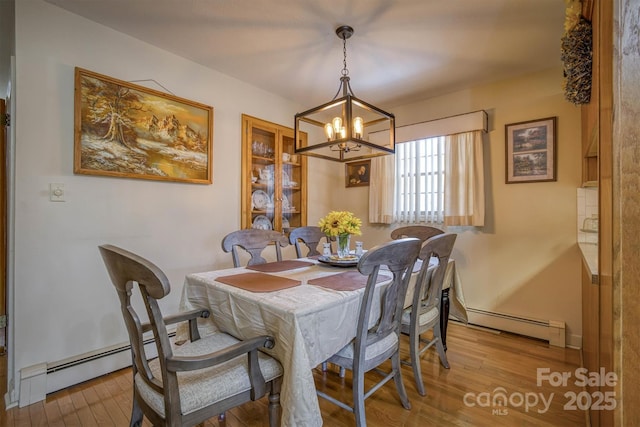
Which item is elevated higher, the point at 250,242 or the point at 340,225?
the point at 340,225

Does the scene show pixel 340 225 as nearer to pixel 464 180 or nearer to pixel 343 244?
A: pixel 343 244

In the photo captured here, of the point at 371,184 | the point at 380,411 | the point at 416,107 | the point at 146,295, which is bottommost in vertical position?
the point at 380,411

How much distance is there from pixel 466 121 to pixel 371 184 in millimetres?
1235

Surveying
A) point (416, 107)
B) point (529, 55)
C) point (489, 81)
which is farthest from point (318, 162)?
point (529, 55)

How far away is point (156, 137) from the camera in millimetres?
2295

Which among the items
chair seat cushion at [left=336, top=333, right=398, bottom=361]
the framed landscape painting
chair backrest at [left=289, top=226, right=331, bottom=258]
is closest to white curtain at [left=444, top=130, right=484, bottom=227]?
chair backrest at [left=289, top=226, right=331, bottom=258]

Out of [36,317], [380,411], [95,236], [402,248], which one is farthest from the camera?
[95,236]

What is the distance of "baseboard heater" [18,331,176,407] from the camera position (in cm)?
171

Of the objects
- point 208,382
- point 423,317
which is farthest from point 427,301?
point 208,382

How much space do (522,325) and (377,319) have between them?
2029 millimetres

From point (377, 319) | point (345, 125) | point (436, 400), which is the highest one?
point (345, 125)

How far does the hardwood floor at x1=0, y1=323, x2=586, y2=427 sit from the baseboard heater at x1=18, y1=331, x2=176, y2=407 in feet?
0.15

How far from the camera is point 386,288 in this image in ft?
5.06

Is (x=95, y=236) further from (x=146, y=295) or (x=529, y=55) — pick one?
(x=529, y=55)
